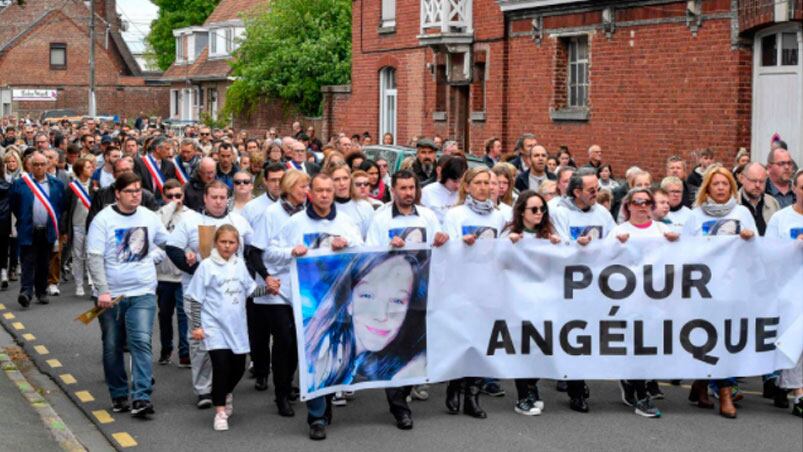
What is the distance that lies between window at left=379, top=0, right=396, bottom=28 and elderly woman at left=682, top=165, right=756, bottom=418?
2691cm

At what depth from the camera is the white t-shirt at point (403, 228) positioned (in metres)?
10.3

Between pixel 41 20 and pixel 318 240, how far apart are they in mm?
77066

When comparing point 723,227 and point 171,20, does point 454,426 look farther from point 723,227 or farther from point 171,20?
point 171,20

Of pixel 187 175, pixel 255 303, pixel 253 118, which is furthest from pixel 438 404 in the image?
pixel 253 118

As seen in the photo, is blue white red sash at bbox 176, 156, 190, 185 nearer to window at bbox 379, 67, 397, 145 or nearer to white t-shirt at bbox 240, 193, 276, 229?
white t-shirt at bbox 240, 193, 276, 229

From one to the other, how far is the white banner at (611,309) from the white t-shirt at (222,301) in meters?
1.28

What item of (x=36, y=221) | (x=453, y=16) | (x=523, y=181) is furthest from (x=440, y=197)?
(x=453, y=16)

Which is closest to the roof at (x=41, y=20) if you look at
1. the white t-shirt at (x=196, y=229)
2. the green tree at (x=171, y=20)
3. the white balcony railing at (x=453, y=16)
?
the green tree at (x=171, y=20)

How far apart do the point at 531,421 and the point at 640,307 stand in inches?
49.6

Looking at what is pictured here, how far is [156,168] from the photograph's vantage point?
17453 mm

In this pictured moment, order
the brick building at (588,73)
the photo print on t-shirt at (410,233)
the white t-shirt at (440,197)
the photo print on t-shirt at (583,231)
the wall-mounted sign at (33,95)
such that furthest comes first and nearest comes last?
the wall-mounted sign at (33,95), the brick building at (588,73), the white t-shirt at (440,197), the photo print on t-shirt at (583,231), the photo print on t-shirt at (410,233)

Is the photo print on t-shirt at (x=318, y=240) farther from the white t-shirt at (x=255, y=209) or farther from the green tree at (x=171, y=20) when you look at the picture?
the green tree at (x=171, y=20)

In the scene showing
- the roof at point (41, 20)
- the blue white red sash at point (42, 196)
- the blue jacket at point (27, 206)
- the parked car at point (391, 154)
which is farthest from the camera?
the roof at point (41, 20)

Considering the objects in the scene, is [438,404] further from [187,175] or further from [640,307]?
[187,175]
